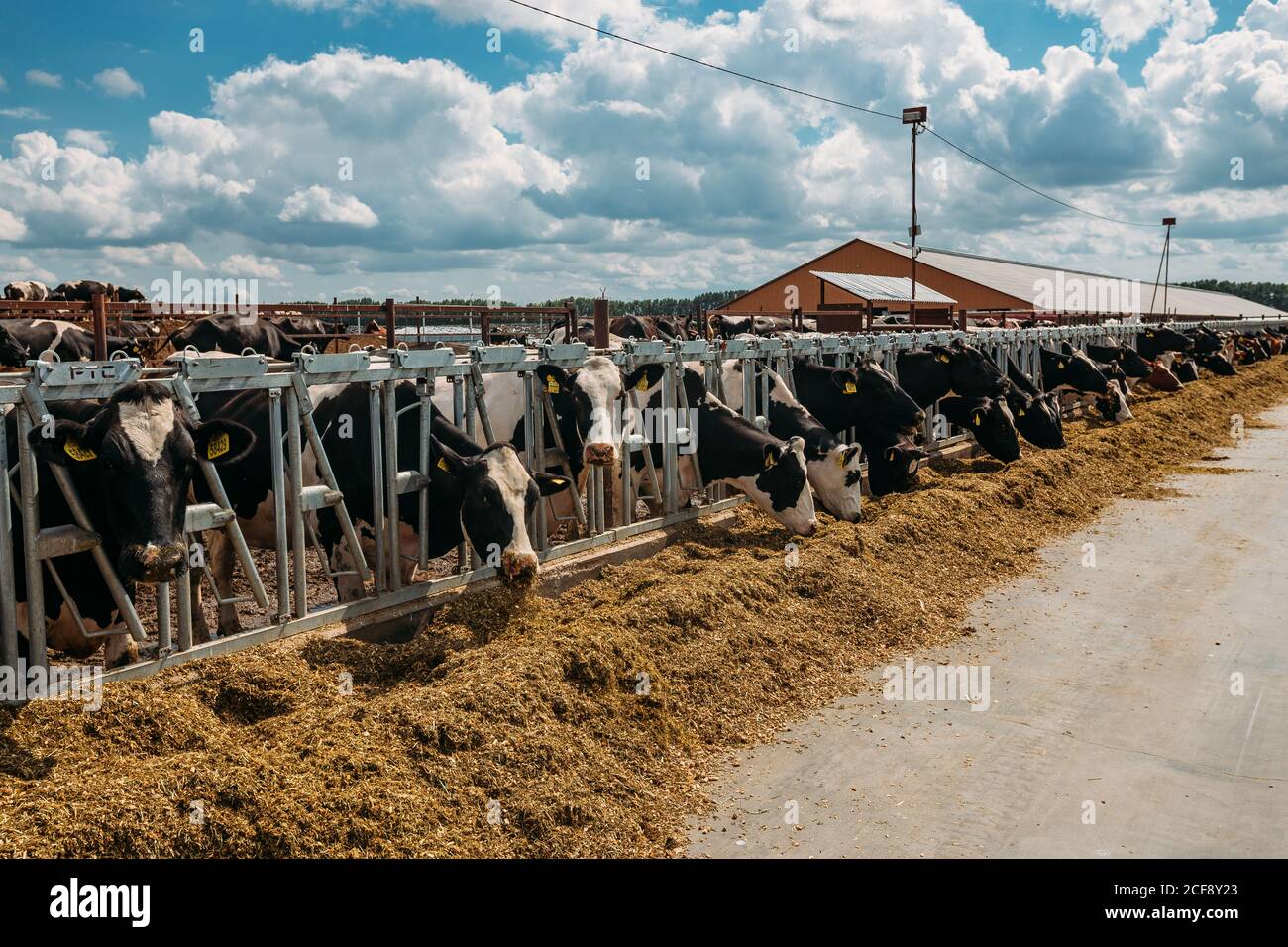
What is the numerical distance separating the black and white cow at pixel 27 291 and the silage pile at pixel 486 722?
17170 mm

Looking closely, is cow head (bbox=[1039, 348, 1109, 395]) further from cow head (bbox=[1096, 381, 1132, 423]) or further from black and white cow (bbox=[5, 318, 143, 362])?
black and white cow (bbox=[5, 318, 143, 362])

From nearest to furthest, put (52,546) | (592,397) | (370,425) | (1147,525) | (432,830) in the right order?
(432,830) < (52,546) < (370,425) < (592,397) < (1147,525)

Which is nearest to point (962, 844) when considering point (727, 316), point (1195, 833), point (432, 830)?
point (1195, 833)

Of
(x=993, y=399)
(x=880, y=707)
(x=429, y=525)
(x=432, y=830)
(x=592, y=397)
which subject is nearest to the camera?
(x=432, y=830)

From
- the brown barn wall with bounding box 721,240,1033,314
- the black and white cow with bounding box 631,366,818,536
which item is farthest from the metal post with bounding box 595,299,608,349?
the brown barn wall with bounding box 721,240,1033,314

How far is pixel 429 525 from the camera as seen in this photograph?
808 cm

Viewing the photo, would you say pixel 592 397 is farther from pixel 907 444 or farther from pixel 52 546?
pixel 907 444

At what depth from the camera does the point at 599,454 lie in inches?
333

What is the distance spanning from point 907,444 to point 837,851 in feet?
30.3

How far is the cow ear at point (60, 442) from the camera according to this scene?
5.34 m

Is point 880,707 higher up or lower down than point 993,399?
lower down

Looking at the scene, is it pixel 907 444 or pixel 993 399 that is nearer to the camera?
pixel 907 444

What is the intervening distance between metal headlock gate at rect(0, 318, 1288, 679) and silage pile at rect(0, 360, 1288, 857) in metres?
0.44

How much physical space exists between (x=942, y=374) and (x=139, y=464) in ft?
42.6
